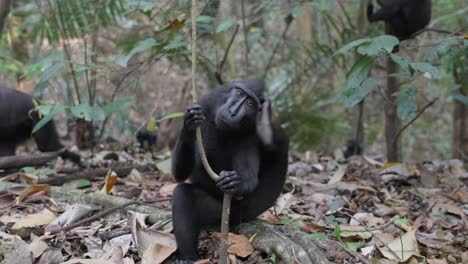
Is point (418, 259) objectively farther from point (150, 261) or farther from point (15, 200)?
point (15, 200)

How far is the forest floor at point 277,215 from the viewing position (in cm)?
345

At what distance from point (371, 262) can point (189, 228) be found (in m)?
1.18

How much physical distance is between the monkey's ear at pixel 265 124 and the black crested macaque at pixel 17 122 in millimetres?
3995

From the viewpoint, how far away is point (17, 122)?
7047 millimetres

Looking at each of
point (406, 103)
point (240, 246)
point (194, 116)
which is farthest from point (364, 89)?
point (194, 116)

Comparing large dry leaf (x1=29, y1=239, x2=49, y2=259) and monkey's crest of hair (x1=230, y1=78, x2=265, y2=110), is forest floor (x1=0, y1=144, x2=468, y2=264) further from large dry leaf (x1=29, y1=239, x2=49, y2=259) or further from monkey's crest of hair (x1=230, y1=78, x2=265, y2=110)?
monkey's crest of hair (x1=230, y1=78, x2=265, y2=110)

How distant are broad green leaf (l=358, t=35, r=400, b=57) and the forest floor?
1234 millimetres

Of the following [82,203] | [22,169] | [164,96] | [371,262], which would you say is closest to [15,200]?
[82,203]

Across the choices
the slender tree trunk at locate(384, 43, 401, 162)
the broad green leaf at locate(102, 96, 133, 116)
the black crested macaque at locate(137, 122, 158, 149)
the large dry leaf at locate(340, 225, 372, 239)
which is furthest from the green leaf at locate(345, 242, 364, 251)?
the black crested macaque at locate(137, 122, 158, 149)

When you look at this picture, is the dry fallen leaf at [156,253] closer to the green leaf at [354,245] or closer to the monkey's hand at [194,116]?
the monkey's hand at [194,116]

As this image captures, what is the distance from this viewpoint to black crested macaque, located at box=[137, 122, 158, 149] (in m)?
7.06

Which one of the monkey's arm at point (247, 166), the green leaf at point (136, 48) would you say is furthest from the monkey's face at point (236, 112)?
the green leaf at point (136, 48)

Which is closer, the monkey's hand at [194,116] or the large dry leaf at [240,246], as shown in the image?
the monkey's hand at [194,116]

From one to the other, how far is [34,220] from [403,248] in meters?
2.61
